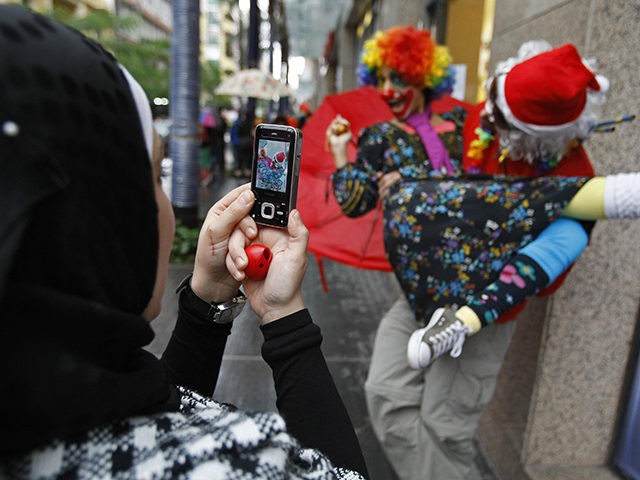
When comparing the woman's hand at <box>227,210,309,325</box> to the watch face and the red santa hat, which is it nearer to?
the watch face

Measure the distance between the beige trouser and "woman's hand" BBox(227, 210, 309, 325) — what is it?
113 centimetres

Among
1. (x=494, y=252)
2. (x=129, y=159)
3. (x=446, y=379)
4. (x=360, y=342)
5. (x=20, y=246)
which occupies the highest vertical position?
(x=129, y=159)

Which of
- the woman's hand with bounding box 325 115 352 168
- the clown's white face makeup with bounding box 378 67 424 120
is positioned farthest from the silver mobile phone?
the clown's white face makeup with bounding box 378 67 424 120

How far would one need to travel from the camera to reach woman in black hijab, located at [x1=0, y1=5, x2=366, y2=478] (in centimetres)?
61

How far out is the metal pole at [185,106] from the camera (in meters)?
5.84

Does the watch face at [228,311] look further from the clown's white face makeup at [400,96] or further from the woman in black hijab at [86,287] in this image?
the clown's white face makeup at [400,96]

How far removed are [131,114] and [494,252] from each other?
1.39 m

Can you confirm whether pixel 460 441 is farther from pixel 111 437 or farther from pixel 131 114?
pixel 131 114

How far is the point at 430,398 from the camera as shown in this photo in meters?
2.14

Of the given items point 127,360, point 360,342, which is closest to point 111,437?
point 127,360

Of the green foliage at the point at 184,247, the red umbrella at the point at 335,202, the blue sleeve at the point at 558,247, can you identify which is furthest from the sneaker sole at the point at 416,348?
the green foliage at the point at 184,247

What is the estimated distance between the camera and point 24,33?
0.65m

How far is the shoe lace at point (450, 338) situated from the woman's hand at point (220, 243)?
0.75 meters

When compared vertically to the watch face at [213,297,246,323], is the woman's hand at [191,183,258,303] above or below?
above
